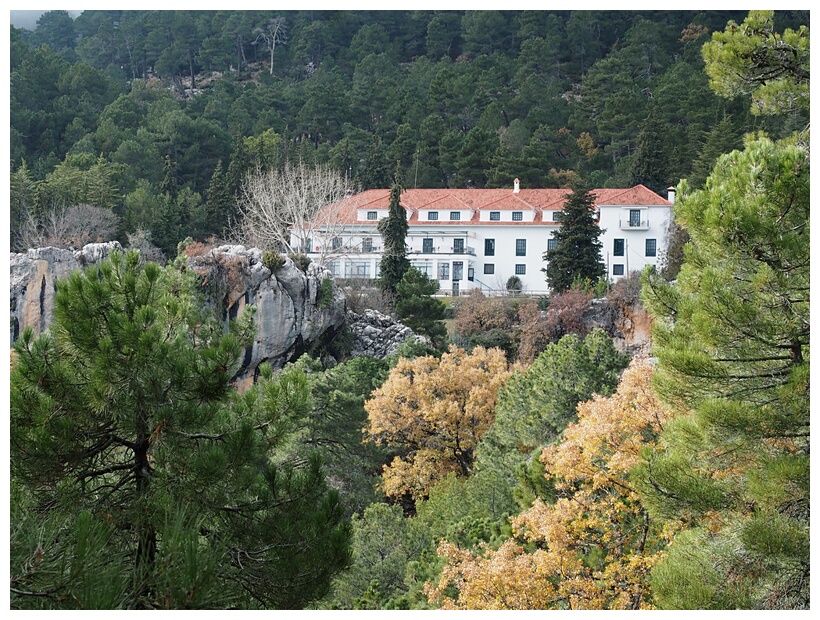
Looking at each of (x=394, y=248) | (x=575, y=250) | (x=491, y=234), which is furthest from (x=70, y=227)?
(x=575, y=250)

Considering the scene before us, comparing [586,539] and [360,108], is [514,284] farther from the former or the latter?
[586,539]

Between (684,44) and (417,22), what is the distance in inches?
968

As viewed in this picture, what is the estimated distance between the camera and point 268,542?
27.2 ft

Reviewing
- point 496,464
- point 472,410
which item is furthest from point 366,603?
point 472,410

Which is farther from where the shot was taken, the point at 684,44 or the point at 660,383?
the point at 684,44

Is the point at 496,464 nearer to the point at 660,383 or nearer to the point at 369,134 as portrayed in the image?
the point at 660,383

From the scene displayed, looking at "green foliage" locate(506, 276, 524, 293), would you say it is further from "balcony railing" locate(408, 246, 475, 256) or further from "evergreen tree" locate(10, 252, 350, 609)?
"evergreen tree" locate(10, 252, 350, 609)

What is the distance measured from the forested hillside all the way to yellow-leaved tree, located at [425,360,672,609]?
26574mm

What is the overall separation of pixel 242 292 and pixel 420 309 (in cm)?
670

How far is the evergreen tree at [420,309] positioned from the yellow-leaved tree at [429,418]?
362 inches

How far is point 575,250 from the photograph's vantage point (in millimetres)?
36656

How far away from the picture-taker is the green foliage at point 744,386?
7707 millimetres

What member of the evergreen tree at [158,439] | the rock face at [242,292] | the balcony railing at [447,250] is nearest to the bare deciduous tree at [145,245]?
the rock face at [242,292]

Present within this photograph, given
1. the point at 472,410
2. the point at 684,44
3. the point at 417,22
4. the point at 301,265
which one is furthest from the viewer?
the point at 417,22
